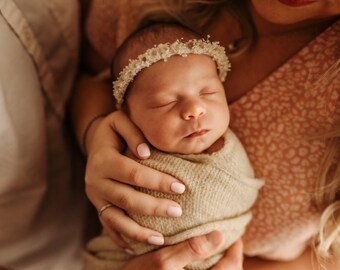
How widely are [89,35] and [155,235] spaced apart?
61 centimetres

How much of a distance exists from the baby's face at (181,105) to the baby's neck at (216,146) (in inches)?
0.6

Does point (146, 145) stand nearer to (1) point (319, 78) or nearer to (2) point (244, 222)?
(2) point (244, 222)

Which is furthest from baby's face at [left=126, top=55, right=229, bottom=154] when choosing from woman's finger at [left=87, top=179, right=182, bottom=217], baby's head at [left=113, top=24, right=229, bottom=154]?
woman's finger at [left=87, top=179, right=182, bottom=217]

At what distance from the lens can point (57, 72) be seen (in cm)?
109

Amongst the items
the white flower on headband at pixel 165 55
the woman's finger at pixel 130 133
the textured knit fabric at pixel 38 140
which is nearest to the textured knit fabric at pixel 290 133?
the white flower on headband at pixel 165 55

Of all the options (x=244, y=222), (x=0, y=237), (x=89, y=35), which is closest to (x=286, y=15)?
(x=244, y=222)

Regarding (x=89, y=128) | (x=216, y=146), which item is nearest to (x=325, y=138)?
(x=216, y=146)

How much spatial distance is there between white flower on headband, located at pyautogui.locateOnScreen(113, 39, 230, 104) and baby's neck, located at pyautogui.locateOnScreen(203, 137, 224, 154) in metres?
0.16

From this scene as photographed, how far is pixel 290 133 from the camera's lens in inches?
35.6

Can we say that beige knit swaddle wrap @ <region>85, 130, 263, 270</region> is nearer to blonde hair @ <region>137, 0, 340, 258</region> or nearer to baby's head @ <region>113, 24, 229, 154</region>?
baby's head @ <region>113, 24, 229, 154</region>

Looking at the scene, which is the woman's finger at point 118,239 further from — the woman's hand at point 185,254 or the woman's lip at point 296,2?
the woman's lip at point 296,2

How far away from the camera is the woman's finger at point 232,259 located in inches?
34.2

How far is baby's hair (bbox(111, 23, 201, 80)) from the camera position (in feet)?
2.86

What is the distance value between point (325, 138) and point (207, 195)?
0.28 m
